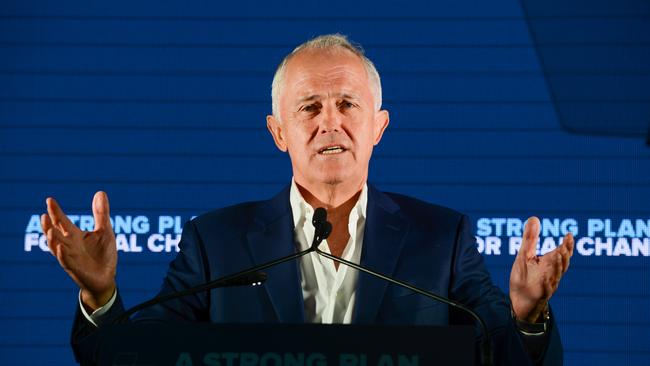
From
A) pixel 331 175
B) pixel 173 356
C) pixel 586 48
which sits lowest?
pixel 173 356

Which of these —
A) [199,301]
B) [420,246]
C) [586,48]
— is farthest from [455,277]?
[586,48]

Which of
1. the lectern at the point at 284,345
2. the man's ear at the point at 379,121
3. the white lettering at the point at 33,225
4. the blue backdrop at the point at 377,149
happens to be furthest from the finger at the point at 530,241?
the white lettering at the point at 33,225

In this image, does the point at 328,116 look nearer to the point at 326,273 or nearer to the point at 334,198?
the point at 334,198

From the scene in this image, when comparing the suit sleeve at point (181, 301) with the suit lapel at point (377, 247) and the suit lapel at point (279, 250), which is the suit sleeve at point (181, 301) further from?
the suit lapel at point (377, 247)

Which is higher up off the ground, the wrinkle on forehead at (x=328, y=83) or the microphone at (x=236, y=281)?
the wrinkle on forehead at (x=328, y=83)

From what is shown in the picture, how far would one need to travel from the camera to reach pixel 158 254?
3.55 meters

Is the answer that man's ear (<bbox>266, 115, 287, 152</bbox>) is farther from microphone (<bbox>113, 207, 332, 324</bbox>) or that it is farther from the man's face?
microphone (<bbox>113, 207, 332, 324</bbox>)

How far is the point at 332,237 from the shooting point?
8.62 ft

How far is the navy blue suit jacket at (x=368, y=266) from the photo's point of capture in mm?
2406

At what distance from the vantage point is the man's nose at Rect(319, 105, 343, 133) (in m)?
2.54

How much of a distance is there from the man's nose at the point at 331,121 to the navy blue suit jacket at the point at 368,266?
0.75ft

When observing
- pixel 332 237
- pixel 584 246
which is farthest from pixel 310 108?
pixel 584 246

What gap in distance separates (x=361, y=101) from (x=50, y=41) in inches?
62.3

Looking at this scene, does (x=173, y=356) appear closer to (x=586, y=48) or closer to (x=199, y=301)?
(x=199, y=301)
